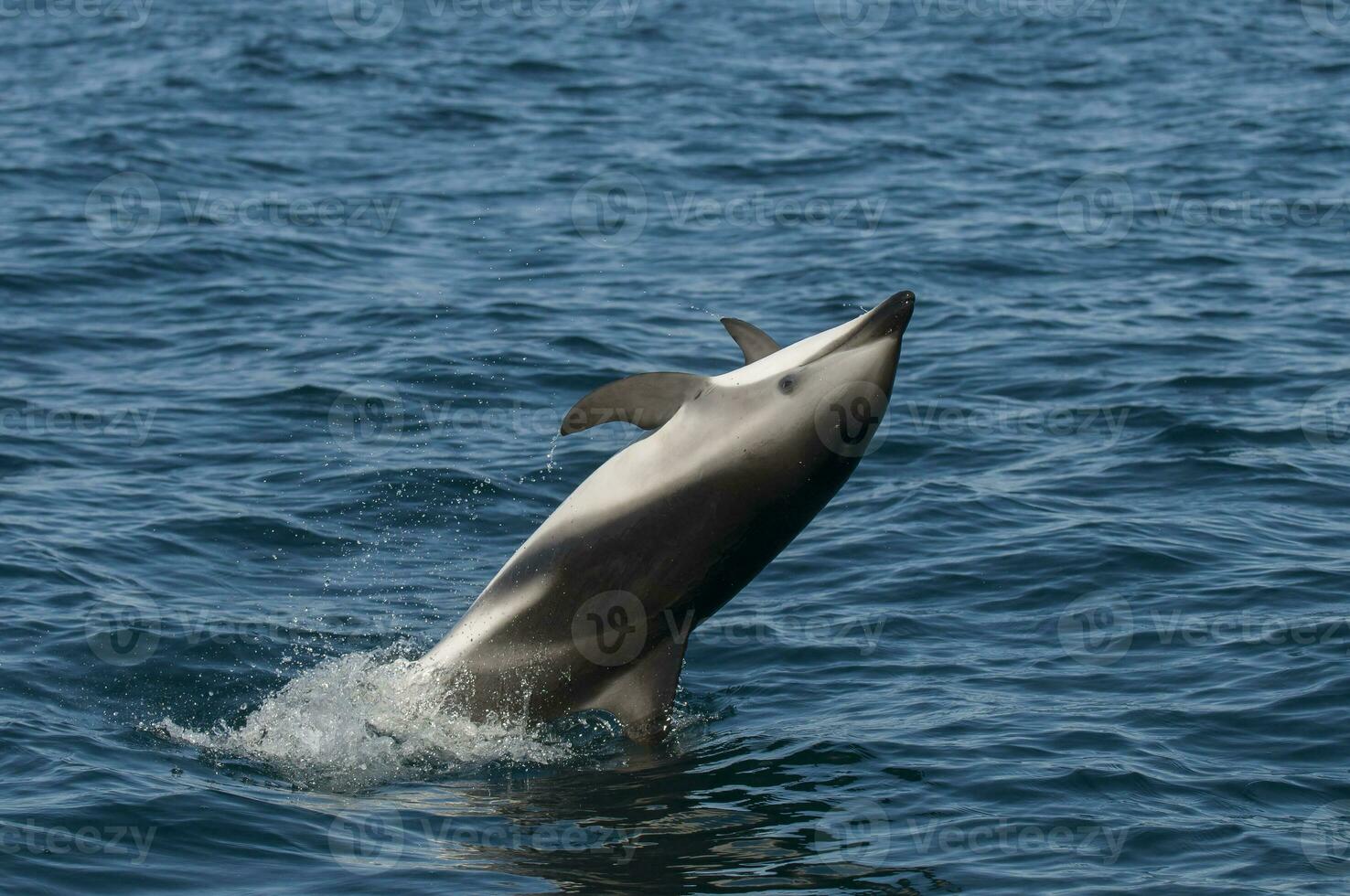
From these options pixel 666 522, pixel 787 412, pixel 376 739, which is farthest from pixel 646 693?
pixel 787 412

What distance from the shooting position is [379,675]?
12.3 metres

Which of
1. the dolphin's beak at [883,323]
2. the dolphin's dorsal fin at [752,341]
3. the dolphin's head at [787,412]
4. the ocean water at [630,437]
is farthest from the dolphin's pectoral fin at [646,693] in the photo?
the dolphin's beak at [883,323]

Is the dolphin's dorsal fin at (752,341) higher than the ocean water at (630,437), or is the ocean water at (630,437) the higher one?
the dolphin's dorsal fin at (752,341)

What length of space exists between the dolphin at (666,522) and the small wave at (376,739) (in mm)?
177

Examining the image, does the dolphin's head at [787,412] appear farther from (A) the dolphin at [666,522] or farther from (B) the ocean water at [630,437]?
(B) the ocean water at [630,437]

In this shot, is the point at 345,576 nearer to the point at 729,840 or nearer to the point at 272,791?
the point at 272,791

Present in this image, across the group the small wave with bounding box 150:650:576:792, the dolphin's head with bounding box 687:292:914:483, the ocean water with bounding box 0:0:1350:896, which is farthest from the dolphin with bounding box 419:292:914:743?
the ocean water with bounding box 0:0:1350:896

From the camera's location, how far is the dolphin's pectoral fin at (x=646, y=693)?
36.5ft

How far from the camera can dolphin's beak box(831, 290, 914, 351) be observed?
34.9ft

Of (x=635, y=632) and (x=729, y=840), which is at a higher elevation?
(x=635, y=632)

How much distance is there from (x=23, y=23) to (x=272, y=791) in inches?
1298

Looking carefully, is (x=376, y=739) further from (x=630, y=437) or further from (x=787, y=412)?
(x=630, y=437)

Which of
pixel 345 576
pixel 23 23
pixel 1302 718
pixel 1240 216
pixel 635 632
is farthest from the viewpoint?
pixel 23 23

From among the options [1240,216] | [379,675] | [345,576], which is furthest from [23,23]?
[379,675]
